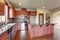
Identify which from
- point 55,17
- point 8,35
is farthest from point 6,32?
point 55,17

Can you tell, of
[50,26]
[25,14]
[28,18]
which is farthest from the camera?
[28,18]

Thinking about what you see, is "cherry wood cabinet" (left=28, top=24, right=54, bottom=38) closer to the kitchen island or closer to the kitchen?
the kitchen

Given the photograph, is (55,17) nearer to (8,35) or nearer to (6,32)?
(8,35)

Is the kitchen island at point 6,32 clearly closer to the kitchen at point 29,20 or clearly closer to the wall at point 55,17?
the kitchen at point 29,20

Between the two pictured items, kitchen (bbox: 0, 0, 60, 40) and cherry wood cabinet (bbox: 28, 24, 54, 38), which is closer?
cherry wood cabinet (bbox: 28, 24, 54, 38)

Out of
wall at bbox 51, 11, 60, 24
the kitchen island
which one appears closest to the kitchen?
wall at bbox 51, 11, 60, 24

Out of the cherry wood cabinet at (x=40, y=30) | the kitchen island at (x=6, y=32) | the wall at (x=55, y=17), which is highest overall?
the wall at (x=55, y=17)

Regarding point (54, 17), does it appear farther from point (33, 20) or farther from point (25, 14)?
point (25, 14)

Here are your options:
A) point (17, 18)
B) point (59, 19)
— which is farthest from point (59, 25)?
point (17, 18)

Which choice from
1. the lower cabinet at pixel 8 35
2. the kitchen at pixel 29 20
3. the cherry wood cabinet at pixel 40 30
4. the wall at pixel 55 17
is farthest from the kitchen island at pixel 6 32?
the wall at pixel 55 17

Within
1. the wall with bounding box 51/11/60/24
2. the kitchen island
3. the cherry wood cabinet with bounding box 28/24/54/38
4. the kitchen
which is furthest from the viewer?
the wall with bounding box 51/11/60/24

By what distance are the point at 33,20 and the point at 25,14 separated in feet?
6.42

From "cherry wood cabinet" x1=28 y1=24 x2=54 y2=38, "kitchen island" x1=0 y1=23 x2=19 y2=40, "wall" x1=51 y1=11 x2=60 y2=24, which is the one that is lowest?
"cherry wood cabinet" x1=28 y1=24 x2=54 y2=38

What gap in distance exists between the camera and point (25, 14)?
1028cm
